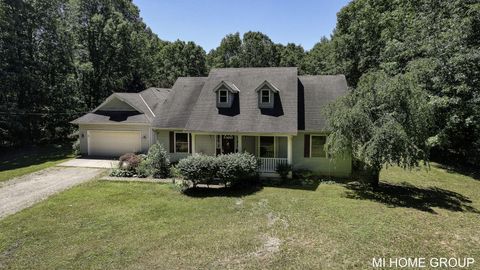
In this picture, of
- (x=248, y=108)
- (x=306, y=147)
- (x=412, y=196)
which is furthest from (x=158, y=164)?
(x=412, y=196)

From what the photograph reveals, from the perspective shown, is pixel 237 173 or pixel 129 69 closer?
pixel 237 173

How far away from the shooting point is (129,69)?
3859cm

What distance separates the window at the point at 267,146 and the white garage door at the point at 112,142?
10.1 m

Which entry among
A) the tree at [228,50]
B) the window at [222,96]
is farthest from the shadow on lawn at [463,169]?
the tree at [228,50]

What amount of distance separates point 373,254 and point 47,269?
8.74 metres

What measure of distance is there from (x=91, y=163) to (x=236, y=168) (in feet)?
39.1

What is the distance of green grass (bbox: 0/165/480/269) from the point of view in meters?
8.34

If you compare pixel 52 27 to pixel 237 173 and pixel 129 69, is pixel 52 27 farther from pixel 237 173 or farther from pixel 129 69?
pixel 237 173

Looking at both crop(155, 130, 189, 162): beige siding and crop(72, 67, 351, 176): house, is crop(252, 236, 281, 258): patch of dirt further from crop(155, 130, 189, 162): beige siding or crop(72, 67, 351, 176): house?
crop(155, 130, 189, 162): beige siding

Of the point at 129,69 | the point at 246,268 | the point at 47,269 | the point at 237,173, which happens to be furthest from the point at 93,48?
the point at 246,268

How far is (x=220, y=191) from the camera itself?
14.6 meters

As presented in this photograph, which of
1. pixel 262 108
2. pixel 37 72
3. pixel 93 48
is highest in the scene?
pixel 93 48

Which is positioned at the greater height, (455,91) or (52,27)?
(52,27)

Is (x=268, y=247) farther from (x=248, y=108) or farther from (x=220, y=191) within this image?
(x=248, y=108)
